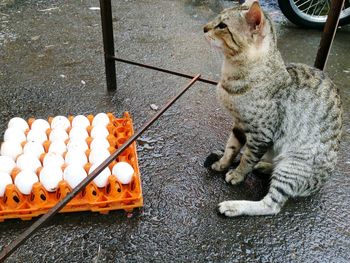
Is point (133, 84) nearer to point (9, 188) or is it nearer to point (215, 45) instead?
point (215, 45)

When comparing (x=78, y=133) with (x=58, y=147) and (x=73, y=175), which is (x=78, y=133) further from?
(x=73, y=175)

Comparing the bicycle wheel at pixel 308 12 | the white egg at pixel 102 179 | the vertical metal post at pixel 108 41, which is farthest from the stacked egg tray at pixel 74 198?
the bicycle wheel at pixel 308 12

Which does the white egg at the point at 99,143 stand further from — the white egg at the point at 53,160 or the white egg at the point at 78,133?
the white egg at the point at 53,160

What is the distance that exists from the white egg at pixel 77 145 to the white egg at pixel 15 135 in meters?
0.31

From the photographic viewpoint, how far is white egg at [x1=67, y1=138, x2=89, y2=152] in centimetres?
216

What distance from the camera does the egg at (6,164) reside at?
6.61 ft

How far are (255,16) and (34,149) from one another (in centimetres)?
147

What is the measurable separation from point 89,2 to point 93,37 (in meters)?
1.12

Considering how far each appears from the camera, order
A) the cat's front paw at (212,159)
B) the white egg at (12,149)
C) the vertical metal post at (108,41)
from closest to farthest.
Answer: the white egg at (12,149), the cat's front paw at (212,159), the vertical metal post at (108,41)

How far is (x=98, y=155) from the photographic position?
2094 millimetres

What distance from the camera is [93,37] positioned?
4062mm

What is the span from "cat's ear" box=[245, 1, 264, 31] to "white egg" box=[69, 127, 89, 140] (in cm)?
120

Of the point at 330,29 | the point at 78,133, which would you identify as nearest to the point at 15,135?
the point at 78,133

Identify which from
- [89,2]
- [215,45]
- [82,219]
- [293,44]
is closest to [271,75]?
[215,45]
